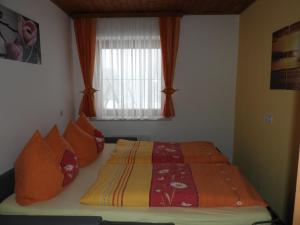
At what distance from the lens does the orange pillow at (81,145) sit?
2.40 meters

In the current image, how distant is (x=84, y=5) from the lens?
10.3ft

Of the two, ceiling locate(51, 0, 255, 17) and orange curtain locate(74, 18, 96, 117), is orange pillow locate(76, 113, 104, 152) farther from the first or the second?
ceiling locate(51, 0, 255, 17)

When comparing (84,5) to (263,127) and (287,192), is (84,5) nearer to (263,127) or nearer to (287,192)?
(263,127)

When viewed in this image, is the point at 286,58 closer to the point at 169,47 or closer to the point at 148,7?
the point at 169,47

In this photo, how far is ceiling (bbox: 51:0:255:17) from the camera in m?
2.99

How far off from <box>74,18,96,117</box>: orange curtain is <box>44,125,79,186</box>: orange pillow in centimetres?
155

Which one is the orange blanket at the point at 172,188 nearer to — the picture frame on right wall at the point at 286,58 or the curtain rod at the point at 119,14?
the picture frame on right wall at the point at 286,58

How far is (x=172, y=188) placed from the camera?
176 centimetres

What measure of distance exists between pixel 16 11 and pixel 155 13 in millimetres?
1913

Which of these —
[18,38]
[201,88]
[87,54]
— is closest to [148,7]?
[87,54]

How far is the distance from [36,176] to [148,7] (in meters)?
2.65

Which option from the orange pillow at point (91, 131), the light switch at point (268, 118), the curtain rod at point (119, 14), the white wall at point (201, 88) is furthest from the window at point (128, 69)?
the light switch at point (268, 118)

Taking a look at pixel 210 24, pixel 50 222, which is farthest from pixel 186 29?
pixel 50 222

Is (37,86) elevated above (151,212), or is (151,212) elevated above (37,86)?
(37,86)
